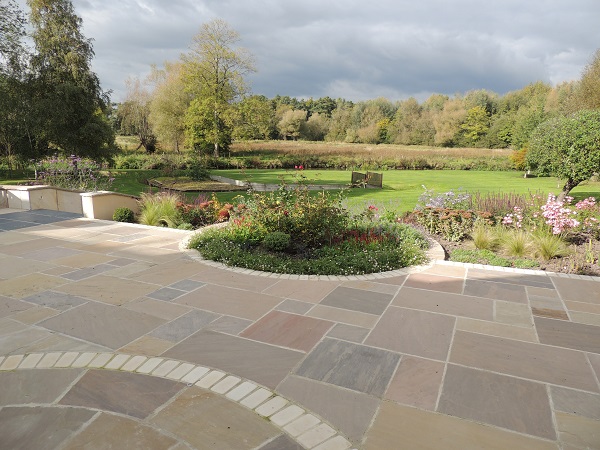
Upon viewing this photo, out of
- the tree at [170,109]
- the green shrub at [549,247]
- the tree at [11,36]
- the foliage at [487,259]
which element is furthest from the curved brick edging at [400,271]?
the tree at [170,109]

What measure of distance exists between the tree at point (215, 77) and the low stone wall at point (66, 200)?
53.8 feet

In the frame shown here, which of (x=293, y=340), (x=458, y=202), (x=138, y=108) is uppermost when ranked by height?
(x=138, y=108)

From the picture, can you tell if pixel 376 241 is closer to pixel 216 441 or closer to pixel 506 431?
pixel 506 431

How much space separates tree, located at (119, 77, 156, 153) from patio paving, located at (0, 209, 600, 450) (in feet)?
87.9

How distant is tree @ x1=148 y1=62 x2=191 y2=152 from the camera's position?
2578 cm

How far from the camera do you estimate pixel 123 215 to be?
753cm

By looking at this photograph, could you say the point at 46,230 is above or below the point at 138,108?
below

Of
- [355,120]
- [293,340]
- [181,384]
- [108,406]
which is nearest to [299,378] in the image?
[293,340]

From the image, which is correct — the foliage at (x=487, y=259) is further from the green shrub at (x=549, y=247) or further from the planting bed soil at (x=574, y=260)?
the green shrub at (x=549, y=247)

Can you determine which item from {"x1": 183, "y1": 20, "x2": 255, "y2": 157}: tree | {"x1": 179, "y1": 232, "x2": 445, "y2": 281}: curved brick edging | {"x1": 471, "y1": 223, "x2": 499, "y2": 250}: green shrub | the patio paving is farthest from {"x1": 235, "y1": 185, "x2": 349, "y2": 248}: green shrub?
{"x1": 183, "y1": 20, "x2": 255, "y2": 157}: tree

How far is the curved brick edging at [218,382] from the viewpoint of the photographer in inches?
72.6

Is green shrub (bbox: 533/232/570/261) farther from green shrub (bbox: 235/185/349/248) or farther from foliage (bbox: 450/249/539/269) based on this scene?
green shrub (bbox: 235/185/349/248)

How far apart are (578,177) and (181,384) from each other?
29.2 ft

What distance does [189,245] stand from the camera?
5.41m
